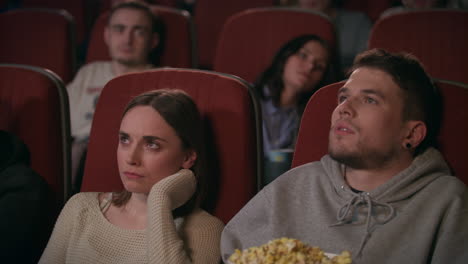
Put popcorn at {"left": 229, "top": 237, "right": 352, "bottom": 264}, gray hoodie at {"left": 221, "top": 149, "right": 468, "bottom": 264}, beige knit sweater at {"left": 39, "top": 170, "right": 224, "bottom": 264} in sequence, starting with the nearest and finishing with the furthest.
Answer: popcorn at {"left": 229, "top": 237, "right": 352, "bottom": 264}
gray hoodie at {"left": 221, "top": 149, "right": 468, "bottom": 264}
beige knit sweater at {"left": 39, "top": 170, "right": 224, "bottom": 264}

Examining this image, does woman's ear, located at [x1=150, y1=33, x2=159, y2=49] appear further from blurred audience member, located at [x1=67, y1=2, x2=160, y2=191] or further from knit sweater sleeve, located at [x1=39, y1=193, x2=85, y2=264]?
knit sweater sleeve, located at [x1=39, y1=193, x2=85, y2=264]

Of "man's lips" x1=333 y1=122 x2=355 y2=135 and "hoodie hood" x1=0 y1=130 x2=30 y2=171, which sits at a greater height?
"man's lips" x1=333 y1=122 x2=355 y2=135

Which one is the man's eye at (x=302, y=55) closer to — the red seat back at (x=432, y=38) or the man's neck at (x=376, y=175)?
the red seat back at (x=432, y=38)

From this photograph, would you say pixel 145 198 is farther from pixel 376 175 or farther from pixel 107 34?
pixel 107 34

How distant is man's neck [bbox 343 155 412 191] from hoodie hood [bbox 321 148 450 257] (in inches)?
1.4

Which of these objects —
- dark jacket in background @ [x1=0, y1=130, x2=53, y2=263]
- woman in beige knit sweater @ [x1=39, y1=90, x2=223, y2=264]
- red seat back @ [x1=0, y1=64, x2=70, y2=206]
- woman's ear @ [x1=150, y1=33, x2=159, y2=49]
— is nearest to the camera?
woman in beige knit sweater @ [x1=39, y1=90, x2=223, y2=264]

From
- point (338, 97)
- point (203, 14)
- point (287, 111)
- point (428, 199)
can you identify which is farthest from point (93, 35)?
point (428, 199)

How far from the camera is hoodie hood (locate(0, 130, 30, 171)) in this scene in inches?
68.3

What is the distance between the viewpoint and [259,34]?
257cm

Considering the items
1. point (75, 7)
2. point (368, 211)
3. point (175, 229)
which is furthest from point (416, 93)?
point (75, 7)

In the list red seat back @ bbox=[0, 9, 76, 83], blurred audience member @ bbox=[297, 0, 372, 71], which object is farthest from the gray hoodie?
blurred audience member @ bbox=[297, 0, 372, 71]

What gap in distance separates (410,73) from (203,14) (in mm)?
1958

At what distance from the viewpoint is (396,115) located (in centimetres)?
146

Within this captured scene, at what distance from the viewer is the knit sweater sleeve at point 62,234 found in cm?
158
